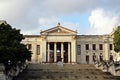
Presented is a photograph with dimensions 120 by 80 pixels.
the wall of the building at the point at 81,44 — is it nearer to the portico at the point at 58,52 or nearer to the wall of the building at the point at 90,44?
the wall of the building at the point at 90,44

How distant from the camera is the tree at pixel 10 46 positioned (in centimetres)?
3638

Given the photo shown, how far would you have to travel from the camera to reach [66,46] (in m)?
87.0

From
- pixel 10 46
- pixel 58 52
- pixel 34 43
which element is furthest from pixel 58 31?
pixel 10 46

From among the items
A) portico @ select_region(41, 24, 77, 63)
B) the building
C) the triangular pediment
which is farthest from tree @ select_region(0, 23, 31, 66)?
the triangular pediment

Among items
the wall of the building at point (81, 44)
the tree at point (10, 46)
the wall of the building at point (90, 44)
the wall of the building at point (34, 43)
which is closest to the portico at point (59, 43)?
the wall of the building at point (81, 44)

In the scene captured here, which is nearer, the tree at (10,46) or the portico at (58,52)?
the tree at (10,46)

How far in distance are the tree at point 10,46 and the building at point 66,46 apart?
41.3m

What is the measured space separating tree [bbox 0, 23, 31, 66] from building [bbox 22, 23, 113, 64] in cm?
4132

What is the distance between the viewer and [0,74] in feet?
120

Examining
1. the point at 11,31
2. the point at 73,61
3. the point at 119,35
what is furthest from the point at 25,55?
the point at 73,61

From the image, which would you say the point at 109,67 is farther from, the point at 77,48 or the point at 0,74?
the point at 77,48

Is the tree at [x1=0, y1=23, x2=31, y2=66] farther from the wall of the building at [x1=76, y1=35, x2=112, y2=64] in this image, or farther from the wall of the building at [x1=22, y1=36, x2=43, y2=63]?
the wall of the building at [x1=76, y1=35, x2=112, y2=64]

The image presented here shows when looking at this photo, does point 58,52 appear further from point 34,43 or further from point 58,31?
point 34,43

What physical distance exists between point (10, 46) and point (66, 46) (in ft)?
162
